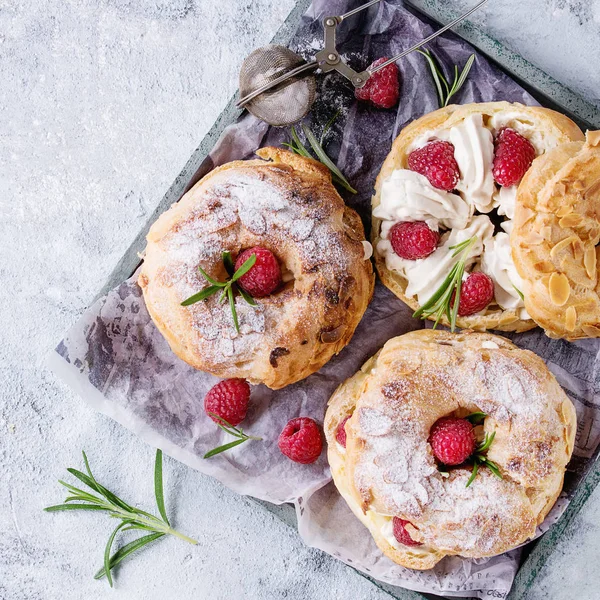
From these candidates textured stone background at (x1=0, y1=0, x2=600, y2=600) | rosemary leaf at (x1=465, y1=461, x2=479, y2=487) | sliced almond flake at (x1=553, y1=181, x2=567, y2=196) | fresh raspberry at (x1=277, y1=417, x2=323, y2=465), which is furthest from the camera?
textured stone background at (x1=0, y1=0, x2=600, y2=600)

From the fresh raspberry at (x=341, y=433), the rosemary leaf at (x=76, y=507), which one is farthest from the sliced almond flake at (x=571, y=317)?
the rosemary leaf at (x=76, y=507)

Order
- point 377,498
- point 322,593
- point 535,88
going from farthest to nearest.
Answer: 1. point 322,593
2. point 535,88
3. point 377,498

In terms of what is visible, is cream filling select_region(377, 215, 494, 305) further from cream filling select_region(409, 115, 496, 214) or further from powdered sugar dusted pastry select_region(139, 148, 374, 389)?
powdered sugar dusted pastry select_region(139, 148, 374, 389)

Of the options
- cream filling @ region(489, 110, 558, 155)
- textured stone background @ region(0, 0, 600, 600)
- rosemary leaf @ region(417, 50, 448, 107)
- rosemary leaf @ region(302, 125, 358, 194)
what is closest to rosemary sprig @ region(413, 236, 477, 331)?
cream filling @ region(489, 110, 558, 155)

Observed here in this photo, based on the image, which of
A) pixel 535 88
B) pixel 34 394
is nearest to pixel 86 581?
pixel 34 394

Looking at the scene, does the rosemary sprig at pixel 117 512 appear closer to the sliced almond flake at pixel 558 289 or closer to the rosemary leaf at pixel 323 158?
the rosemary leaf at pixel 323 158

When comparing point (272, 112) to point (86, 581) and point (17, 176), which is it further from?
point (86, 581)
